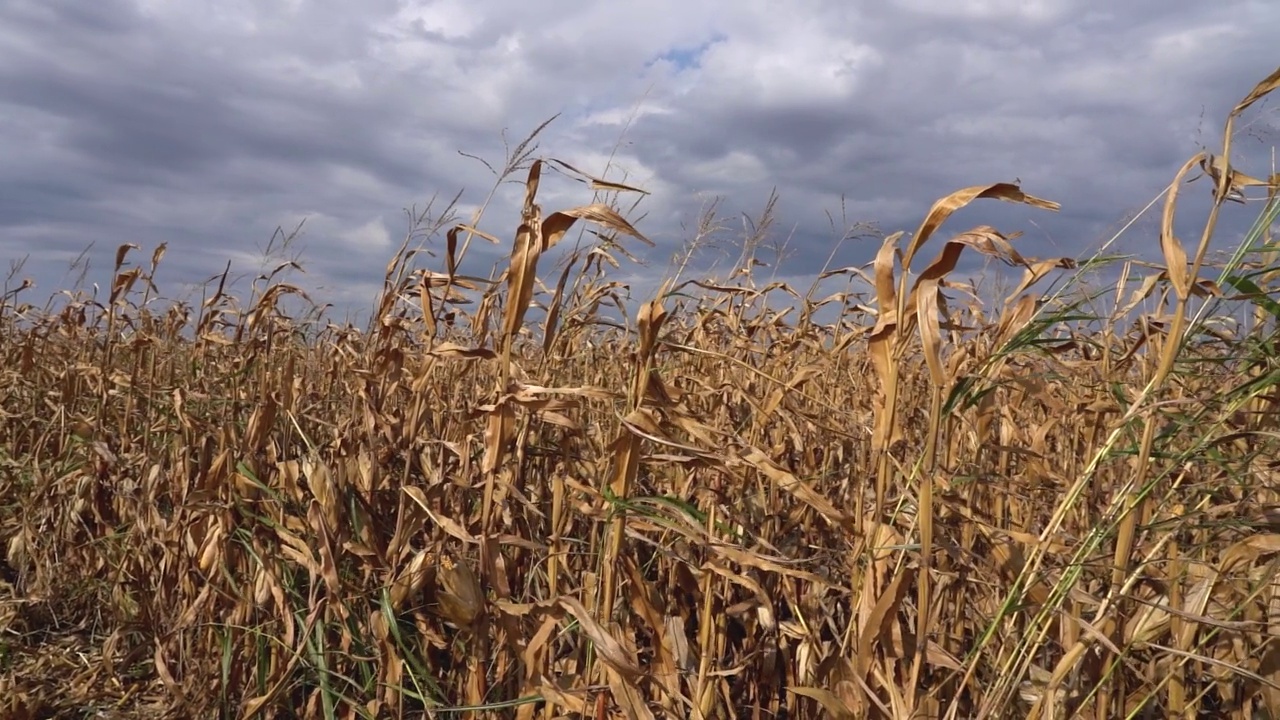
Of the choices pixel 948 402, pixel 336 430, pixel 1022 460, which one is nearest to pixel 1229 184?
pixel 948 402

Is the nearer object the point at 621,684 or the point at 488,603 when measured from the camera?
the point at 621,684

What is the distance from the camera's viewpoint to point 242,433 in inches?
119

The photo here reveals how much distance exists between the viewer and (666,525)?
1957 millimetres

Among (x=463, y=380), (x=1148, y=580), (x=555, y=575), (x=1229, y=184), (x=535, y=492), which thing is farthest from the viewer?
(x=463, y=380)

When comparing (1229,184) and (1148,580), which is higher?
(1229,184)

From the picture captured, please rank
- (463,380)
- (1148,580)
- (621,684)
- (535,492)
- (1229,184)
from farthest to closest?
1. (463,380)
2. (535,492)
3. (621,684)
4. (1148,580)
5. (1229,184)

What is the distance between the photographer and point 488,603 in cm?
232

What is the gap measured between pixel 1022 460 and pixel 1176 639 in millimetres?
1127

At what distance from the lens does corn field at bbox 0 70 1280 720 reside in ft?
5.82

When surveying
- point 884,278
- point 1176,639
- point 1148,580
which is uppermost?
point 884,278

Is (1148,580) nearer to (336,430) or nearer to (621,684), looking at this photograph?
(621,684)

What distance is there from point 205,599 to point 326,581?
1.93 feet

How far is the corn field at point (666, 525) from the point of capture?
178cm

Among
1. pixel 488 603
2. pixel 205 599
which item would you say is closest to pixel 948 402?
pixel 488 603
